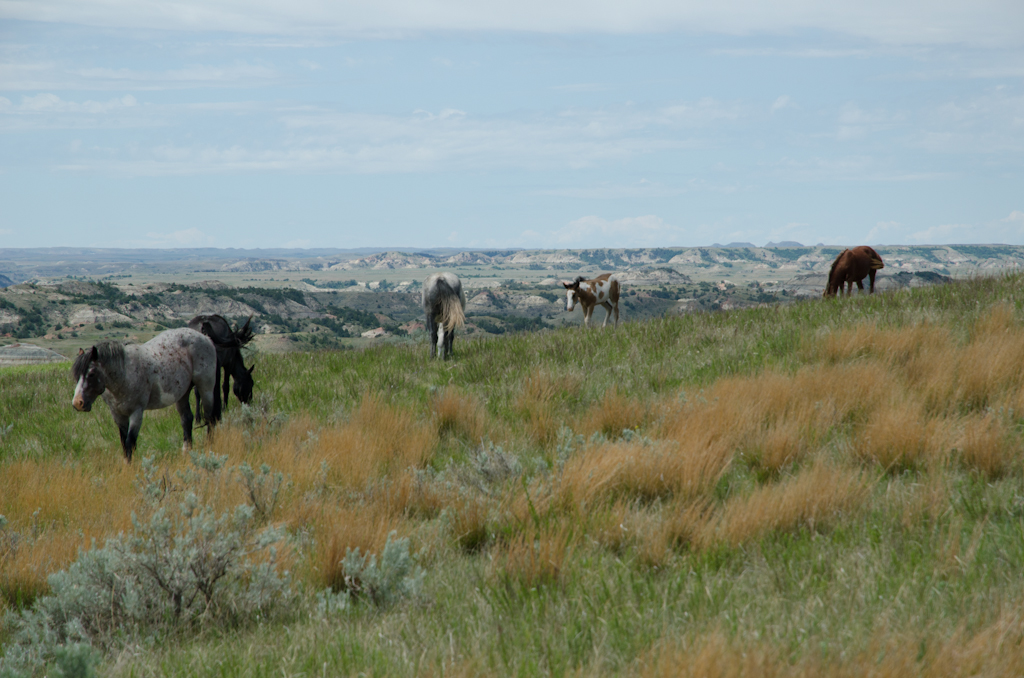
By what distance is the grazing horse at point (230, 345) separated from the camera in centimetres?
827

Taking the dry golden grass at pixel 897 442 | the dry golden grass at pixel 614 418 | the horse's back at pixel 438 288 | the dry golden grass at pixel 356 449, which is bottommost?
the dry golden grass at pixel 356 449

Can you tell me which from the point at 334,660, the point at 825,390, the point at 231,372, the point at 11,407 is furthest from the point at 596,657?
the point at 11,407

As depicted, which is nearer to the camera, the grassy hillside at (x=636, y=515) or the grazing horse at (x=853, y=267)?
the grassy hillside at (x=636, y=515)

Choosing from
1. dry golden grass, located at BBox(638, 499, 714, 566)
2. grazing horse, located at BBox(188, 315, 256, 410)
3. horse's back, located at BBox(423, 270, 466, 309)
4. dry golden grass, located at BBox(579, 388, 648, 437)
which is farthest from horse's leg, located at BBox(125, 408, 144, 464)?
horse's back, located at BBox(423, 270, 466, 309)

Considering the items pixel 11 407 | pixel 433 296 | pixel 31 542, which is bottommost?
pixel 11 407

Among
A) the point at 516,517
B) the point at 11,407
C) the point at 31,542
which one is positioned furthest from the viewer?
the point at 11,407

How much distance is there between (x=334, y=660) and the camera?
7.97 ft

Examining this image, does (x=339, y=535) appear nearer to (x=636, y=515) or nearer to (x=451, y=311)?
(x=636, y=515)

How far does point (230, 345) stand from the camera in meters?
8.27

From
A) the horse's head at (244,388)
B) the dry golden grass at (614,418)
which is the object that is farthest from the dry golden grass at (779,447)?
the horse's head at (244,388)

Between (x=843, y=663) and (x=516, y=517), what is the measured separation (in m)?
1.94

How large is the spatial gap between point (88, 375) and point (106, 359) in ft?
0.75

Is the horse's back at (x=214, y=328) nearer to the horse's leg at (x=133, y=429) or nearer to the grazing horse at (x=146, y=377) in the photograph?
the grazing horse at (x=146, y=377)

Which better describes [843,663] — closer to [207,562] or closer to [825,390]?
[207,562]
